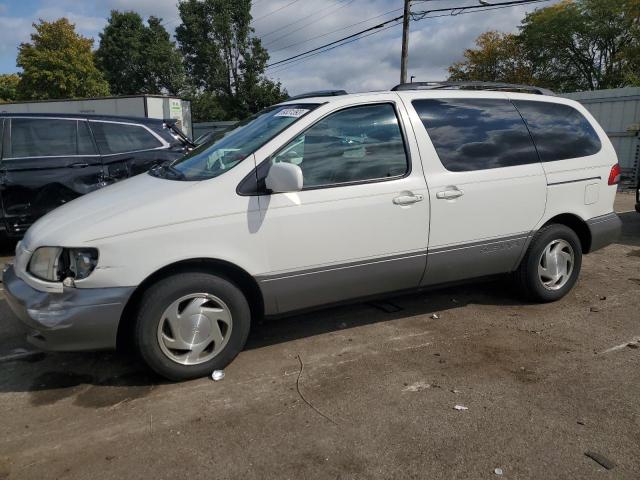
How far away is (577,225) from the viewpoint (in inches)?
184

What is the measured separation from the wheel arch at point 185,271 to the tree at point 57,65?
41293 millimetres

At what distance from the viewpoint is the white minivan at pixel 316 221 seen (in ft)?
9.93

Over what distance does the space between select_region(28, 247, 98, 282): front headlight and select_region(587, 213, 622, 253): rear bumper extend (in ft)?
13.5

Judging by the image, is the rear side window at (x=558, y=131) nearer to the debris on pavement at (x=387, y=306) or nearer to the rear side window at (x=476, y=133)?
the rear side window at (x=476, y=133)

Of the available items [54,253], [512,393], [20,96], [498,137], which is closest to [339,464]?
[512,393]

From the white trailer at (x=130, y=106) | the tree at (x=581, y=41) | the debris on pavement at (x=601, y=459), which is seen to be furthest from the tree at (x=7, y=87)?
the debris on pavement at (x=601, y=459)

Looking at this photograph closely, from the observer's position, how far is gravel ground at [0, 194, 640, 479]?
2496mm

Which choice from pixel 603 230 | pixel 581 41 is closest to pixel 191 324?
pixel 603 230

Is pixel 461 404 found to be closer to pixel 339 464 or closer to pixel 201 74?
pixel 339 464

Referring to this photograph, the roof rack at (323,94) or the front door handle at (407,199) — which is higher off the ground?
the roof rack at (323,94)

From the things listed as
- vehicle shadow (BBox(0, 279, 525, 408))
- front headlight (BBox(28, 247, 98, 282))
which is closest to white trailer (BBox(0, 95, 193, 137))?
vehicle shadow (BBox(0, 279, 525, 408))

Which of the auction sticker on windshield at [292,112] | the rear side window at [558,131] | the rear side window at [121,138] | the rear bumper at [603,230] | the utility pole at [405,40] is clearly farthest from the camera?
the utility pole at [405,40]

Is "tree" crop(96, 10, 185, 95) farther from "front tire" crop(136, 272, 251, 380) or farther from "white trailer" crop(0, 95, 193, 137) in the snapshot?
"front tire" crop(136, 272, 251, 380)

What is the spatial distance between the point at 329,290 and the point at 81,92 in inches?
1670
